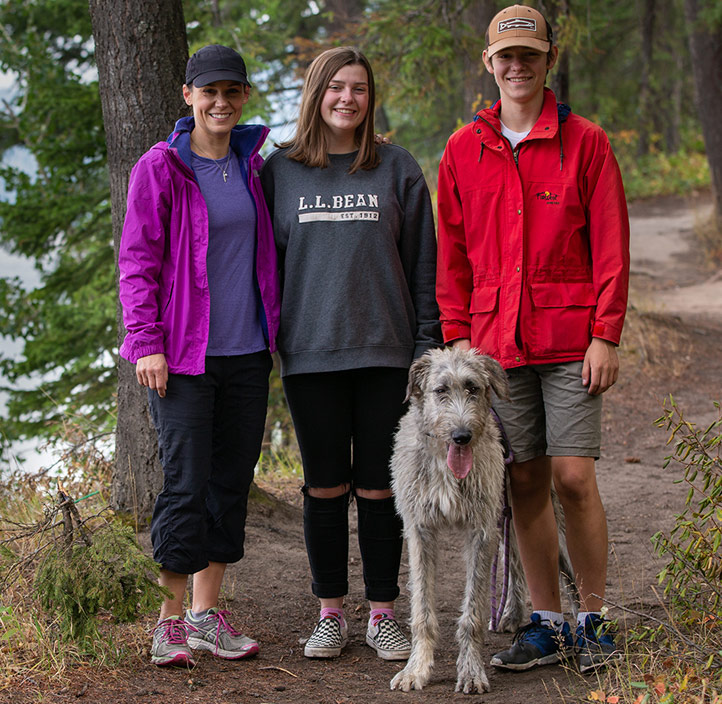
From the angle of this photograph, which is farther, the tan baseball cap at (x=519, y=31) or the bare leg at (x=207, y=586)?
the bare leg at (x=207, y=586)

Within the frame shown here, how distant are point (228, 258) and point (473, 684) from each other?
233cm

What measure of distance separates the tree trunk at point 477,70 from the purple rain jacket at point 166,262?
721cm

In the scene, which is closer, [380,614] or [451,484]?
[451,484]

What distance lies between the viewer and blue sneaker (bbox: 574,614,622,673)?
3.84 meters

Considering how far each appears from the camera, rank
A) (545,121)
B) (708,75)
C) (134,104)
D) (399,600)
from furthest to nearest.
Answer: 1. (708,75)
2. (134,104)
3. (399,600)
4. (545,121)

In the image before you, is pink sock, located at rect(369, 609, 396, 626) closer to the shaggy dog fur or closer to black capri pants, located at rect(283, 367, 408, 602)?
black capri pants, located at rect(283, 367, 408, 602)

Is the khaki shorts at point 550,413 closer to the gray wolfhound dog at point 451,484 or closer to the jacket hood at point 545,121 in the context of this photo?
the gray wolfhound dog at point 451,484

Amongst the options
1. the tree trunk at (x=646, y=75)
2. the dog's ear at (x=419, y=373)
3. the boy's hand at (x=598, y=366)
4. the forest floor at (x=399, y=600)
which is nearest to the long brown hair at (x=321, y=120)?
the dog's ear at (x=419, y=373)

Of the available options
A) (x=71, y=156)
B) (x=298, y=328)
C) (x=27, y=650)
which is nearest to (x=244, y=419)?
(x=298, y=328)

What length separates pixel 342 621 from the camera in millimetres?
4566

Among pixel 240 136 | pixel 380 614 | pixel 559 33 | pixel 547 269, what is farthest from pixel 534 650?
pixel 559 33

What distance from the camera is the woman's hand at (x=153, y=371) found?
391 centimetres

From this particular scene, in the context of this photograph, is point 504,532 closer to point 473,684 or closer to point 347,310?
point 473,684

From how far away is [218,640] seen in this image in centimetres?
428
